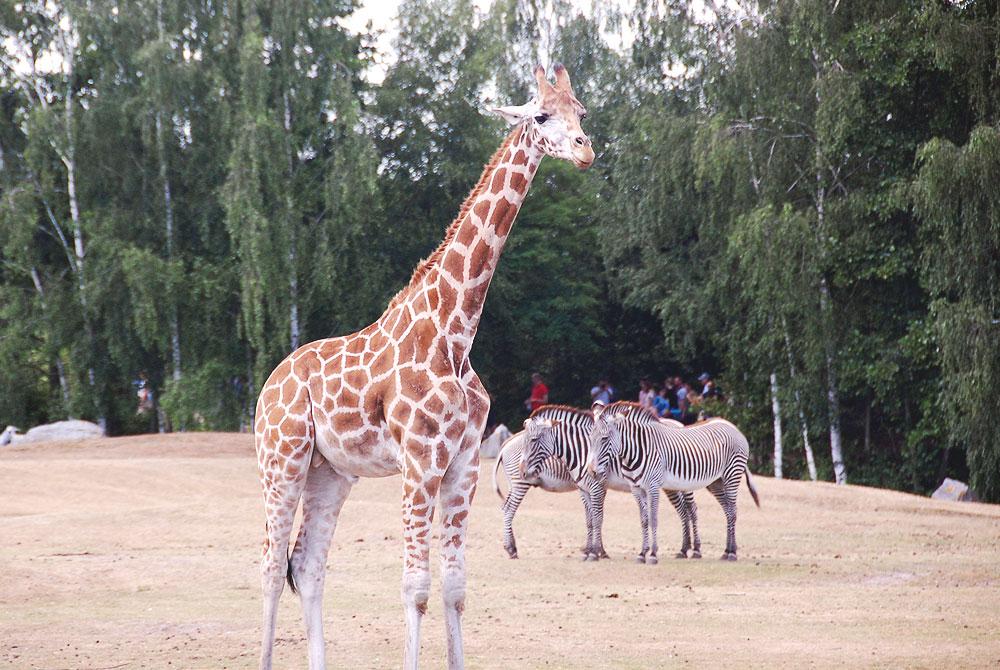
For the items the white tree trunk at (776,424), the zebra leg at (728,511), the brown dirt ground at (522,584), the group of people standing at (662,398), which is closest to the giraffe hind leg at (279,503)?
the brown dirt ground at (522,584)

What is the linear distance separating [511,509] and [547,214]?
24631mm

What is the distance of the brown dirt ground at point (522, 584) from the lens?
909 cm

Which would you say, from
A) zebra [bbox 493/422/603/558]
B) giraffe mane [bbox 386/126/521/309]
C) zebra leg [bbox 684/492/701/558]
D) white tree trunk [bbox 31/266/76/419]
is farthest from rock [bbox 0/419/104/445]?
giraffe mane [bbox 386/126/521/309]

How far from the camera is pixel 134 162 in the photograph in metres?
32.4

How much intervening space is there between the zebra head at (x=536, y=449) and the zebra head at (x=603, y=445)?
1.93ft

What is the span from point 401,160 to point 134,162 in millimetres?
7675

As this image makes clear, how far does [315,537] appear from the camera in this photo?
7.44 m

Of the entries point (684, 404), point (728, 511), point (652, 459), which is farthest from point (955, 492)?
point (652, 459)

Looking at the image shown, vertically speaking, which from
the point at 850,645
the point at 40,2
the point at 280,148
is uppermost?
the point at 40,2

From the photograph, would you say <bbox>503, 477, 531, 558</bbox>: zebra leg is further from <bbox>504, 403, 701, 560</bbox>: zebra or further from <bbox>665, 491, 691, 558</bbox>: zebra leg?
<bbox>665, 491, 691, 558</bbox>: zebra leg

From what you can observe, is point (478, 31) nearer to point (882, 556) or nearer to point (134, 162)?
point (134, 162)

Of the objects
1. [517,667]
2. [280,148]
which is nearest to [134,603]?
[517,667]

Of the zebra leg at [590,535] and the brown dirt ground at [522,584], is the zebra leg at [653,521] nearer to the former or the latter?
the brown dirt ground at [522,584]

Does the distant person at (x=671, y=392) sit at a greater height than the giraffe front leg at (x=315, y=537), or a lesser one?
greater
